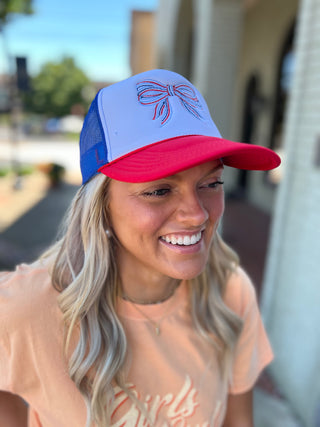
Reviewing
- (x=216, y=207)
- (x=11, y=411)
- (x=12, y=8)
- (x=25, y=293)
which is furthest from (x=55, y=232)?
(x=216, y=207)

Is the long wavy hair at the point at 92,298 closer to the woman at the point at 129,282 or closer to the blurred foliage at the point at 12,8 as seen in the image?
the woman at the point at 129,282

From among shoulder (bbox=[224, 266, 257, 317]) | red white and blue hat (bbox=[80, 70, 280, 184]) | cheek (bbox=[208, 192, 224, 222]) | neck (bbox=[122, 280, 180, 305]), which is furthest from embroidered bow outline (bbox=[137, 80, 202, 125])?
shoulder (bbox=[224, 266, 257, 317])

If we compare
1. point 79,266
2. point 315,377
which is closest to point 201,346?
point 79,266

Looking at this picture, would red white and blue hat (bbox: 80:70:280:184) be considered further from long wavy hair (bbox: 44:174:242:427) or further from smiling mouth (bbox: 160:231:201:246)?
smiling mouth (bbox: 160:231:201:246)

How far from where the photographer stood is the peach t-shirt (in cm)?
104

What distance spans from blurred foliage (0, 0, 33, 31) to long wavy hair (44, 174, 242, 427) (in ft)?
26.5

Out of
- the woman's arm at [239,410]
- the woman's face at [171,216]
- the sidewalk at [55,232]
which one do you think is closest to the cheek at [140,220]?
the woman's face at [171,216]

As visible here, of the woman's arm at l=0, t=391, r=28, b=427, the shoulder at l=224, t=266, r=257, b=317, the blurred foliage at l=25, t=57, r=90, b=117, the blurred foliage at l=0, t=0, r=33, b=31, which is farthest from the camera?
the blurred foliage at l=25, t=57, r=90, b=117

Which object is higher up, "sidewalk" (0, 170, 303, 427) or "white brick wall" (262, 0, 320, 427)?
"white brick wall" (262, 0, 320, 427)

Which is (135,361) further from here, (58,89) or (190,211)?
(58,89)

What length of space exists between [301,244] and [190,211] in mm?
1879

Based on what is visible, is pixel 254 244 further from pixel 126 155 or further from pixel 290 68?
pixel 126 155

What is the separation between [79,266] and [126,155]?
0.44 m

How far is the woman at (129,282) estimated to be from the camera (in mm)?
994
